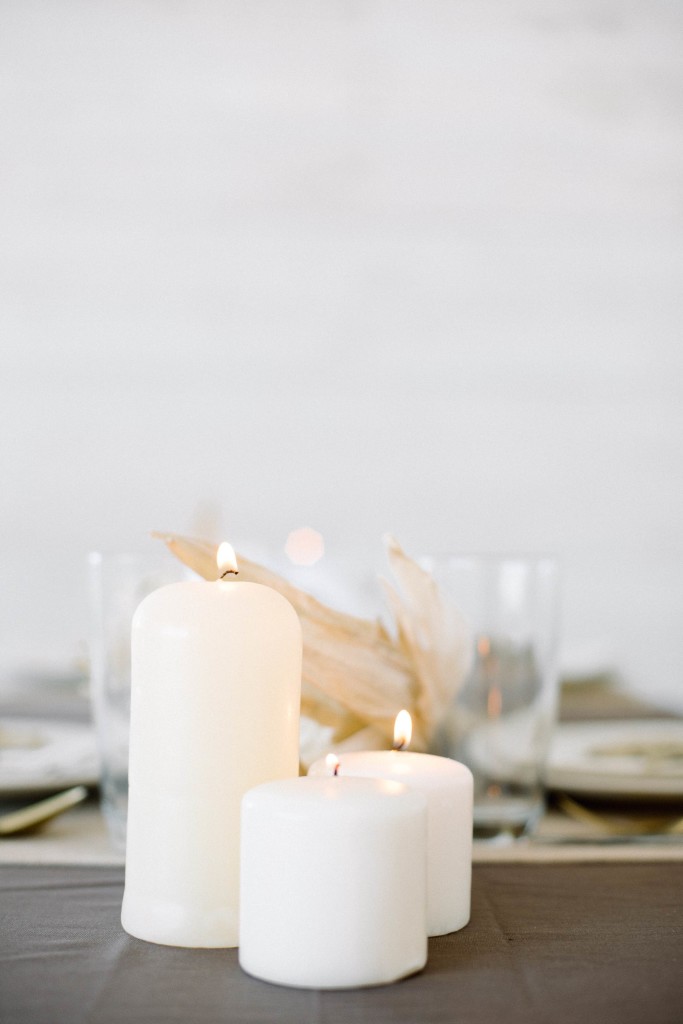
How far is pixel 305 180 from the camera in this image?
70.8 inches

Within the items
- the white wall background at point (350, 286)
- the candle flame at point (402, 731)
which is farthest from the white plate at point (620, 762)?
the white wall background at point (350, 286)

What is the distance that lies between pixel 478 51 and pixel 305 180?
1.26ft

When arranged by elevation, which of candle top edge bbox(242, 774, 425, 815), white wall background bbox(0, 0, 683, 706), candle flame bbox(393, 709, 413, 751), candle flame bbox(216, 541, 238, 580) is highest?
white wall background bbox(0, 0, 683, 706)

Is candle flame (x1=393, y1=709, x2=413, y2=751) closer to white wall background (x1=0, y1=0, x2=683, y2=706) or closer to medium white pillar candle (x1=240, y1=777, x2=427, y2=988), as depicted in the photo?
medium white pillar candle (x1=240, y1=777, x2=427, y2=988)

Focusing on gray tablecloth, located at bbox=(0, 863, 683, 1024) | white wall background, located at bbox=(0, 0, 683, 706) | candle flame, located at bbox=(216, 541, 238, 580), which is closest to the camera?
gray tablecloth, located at bbox=(0, 863, 683, 1024)

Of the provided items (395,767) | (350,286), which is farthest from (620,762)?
(350,286)

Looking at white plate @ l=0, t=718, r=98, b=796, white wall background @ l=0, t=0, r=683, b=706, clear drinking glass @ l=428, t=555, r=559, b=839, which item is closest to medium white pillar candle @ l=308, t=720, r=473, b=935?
clear drinking glass @ l=428, t=555, r=559, b=839

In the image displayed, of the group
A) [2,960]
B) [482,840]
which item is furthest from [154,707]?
[482,840]

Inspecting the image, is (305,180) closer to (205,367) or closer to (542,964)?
(205,367)

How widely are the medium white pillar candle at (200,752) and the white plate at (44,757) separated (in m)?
0.21

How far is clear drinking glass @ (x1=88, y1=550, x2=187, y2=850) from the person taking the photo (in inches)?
20.8

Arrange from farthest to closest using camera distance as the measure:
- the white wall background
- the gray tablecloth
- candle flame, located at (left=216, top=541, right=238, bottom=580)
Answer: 1. the white wall background
2. candle flame, located at (left=216, top=541, right=238, bottom=580)
3. the gray tablecloth

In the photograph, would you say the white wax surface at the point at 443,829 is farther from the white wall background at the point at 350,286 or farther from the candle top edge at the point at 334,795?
the white wall background at the point at 350,286

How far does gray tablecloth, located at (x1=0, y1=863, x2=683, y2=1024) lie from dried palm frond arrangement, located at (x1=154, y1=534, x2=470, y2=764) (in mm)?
92
